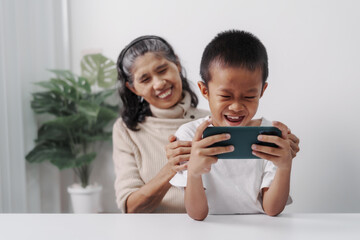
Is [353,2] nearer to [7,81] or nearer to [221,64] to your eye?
[221,64]

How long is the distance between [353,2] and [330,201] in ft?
2.88

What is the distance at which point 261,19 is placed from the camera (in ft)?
5.98

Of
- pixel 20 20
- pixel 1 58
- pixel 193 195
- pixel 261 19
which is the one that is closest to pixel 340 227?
pixel 193 195

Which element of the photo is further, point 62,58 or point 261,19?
point 62,58

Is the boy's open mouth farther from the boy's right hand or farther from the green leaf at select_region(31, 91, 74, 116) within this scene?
the green leaf at select_region(31, 91, 74, 116)

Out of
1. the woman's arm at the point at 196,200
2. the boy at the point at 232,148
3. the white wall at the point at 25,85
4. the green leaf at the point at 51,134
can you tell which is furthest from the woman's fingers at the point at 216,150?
the green leaf at the point at 51,134

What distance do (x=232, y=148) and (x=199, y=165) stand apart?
10cm

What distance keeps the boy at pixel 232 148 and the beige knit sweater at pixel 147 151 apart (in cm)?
39

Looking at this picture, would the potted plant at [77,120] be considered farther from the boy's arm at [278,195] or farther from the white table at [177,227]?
the boy's arm at [278,195]

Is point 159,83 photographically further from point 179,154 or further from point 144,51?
point 179,154

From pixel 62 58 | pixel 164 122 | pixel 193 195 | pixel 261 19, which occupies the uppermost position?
pixel 62 58

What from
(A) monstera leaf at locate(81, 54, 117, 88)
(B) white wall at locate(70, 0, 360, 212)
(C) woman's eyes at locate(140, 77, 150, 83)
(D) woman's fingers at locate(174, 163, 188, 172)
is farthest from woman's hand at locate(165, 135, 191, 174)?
(A) monstera leaf at locate(81, 54, 117, 88)

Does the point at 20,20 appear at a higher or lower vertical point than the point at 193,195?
higher

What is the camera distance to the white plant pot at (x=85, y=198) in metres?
2.97
